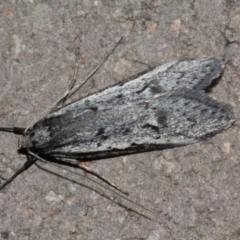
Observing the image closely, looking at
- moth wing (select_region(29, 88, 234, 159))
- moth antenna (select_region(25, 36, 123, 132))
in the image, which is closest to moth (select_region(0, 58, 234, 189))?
moth wing (select_region(29, 88, 234, 159))

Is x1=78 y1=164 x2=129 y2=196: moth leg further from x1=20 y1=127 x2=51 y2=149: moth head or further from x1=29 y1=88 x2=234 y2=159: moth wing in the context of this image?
x1=20 y1=127 x2=51 y2=149: moth head

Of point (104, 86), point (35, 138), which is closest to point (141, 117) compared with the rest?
point (104, 86)

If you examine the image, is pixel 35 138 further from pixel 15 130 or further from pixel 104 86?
pixel 104 86

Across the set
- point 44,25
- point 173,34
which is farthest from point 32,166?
point 173,34

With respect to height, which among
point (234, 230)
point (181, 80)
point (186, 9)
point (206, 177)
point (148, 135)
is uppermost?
point (186, 9)

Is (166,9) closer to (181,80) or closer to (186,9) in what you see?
(186,9)
